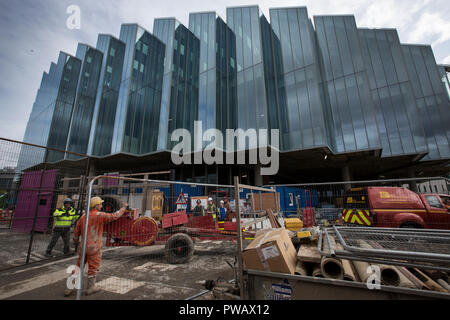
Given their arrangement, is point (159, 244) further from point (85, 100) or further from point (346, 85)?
point (85, 100)

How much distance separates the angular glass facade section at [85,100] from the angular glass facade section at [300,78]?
2122 centimetres

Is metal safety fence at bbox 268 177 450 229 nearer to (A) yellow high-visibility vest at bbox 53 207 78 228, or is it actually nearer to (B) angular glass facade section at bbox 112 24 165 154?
(A) yellow high-visibility vest at bbox 53 207 78 228

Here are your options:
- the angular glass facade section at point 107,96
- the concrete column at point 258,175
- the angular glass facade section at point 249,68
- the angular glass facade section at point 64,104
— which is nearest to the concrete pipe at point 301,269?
the angular glass facade section at point 249,68

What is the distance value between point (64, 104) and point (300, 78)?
29.5m

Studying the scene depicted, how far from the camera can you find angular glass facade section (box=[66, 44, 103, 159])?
22500mm

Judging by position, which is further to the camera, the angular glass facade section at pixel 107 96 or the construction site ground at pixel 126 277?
the angular glass facade section at pixel 107 96

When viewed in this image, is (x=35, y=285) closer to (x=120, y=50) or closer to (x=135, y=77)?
(x=135, y=77)

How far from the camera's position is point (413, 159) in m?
20.9

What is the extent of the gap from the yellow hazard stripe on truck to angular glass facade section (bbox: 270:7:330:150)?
32.8 ft

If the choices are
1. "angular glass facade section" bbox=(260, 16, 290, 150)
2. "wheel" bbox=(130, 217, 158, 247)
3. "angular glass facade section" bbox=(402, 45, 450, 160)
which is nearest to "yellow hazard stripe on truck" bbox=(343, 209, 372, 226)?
"wheel" bbox=(130, 217, 158, 247)
